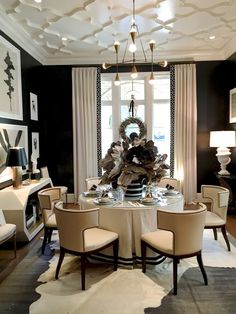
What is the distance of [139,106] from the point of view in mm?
6723

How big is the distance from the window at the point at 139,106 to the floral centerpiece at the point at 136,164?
3.19 meters

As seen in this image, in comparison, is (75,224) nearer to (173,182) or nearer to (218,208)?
(218,208)

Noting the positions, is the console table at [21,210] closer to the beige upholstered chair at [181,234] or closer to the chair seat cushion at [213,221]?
the beige upholstered chair at [181,234]

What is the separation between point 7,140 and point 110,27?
2.59 meters

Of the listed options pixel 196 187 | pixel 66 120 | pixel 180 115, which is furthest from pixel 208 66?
pixel 66 120

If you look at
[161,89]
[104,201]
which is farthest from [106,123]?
[104,201]

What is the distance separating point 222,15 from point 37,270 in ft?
14.8

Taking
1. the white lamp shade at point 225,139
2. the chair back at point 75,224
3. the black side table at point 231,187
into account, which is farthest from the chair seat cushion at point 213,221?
the white lamp shade at point 225,139

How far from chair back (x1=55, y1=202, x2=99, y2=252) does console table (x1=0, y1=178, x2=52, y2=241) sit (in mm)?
1198

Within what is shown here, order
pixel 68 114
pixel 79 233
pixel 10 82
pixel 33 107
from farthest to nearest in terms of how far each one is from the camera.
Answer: pixel 68 114, pixel 33 107, pixel 10 82, pixel 79 233

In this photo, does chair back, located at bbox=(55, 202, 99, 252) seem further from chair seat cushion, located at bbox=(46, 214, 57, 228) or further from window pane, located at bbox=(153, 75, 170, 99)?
window pane, located at bbox=(153, 75, 170, 99)

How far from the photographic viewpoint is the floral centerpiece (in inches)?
134

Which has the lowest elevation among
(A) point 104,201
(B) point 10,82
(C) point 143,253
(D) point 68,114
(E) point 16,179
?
(C) point 143,253

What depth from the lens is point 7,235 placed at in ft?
10.8
